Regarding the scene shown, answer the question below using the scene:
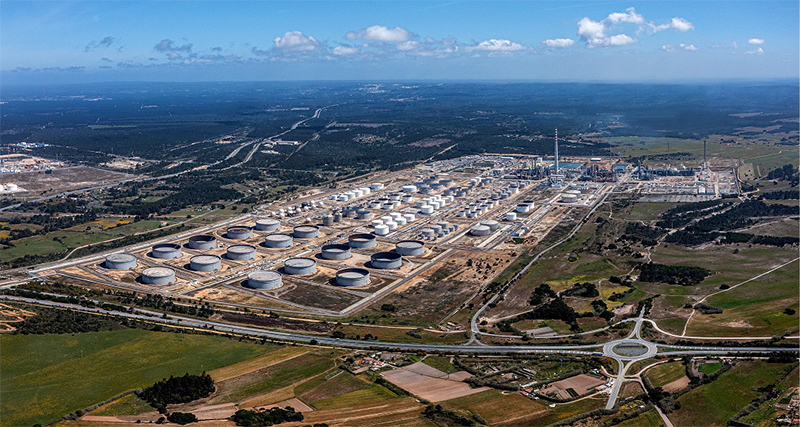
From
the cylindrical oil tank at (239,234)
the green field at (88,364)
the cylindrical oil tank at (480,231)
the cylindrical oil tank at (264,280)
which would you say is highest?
the cylindrical oil tank at (239,234)

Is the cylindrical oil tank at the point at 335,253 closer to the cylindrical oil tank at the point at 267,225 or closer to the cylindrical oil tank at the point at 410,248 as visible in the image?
the cylindrical oil tank at the point at 410,248

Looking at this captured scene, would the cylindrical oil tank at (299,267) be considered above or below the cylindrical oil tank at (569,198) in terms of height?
below

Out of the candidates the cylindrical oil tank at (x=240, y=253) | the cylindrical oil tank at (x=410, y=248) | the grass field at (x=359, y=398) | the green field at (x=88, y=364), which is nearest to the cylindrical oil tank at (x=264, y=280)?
the cylindrical oil tank at (x=240, y=253)

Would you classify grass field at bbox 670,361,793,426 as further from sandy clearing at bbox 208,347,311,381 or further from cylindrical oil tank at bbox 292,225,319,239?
cylindrical oil tank at bbox 292,225,319,239

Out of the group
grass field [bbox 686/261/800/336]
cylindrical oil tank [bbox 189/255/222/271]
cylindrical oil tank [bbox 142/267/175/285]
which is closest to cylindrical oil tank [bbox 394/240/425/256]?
cylindrical oil tank [bbox 189/255/222/271]

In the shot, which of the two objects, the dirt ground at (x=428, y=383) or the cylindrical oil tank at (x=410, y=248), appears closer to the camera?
the dirt ground at (x=428, y=383)
